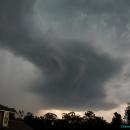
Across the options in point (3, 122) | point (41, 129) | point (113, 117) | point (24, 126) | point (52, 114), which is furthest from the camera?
point (52, 114)

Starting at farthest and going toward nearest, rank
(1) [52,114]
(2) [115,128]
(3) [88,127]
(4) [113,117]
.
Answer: (1) [52,114], (4) [113,117], (3) [88,127], (2) [115,128]

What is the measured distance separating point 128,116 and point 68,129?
68.4m

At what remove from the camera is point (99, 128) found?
324 feet

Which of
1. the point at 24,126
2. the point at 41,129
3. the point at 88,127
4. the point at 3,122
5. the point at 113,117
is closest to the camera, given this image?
the point at 3,122

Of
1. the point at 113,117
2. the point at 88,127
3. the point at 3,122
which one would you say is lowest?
the point at 3,122

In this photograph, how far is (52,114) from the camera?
535 ft

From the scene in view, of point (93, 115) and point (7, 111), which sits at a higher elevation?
point (93, 115)

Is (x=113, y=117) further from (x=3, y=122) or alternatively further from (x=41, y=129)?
(x=3, y=122)

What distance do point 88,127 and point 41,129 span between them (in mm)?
21428

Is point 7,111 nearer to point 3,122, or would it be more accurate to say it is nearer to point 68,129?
point 3,122

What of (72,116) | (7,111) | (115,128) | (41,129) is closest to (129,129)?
(115,128)

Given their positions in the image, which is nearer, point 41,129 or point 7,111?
point 7,111

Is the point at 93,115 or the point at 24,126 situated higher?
the point at 93,115

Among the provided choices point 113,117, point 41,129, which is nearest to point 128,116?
point 113,117
